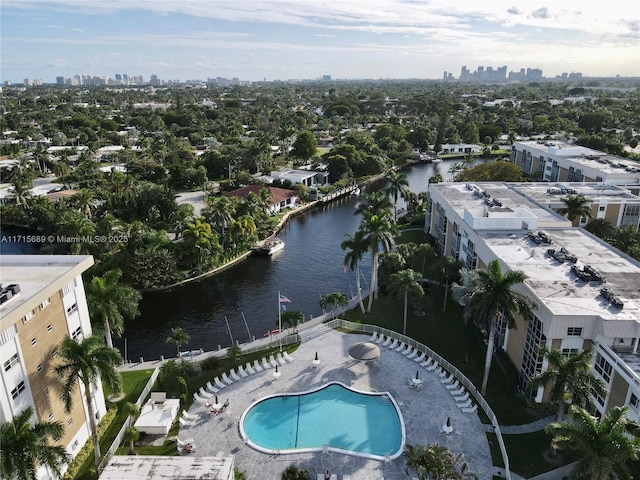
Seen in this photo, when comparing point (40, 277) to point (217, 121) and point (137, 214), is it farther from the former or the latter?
point (217, 121)

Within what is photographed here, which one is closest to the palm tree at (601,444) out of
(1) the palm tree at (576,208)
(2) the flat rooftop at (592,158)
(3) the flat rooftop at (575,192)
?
(1) the palm tree at (576,208)

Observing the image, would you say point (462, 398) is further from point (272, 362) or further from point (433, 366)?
point (272, 362)

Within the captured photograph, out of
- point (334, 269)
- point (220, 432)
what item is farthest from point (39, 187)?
point (220, 432)

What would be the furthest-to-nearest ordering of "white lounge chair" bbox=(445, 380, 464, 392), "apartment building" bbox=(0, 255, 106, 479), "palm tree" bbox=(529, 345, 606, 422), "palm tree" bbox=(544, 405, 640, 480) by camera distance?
1. "white lounge chair" bbox=(445, 380, 464, 392)
2. "palm tree" bbox=(529, 345, 606, 422)
3. "apartment building" bbox=(0, 255, 106, 479)
4. "palm tree" bbox=(544, 405, 640, 480)

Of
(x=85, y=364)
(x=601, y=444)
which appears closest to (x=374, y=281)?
(x=601, y=444)

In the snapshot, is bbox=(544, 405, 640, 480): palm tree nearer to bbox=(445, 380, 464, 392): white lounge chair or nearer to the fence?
bbox=(445, 380, 464, 392): white lounge chair

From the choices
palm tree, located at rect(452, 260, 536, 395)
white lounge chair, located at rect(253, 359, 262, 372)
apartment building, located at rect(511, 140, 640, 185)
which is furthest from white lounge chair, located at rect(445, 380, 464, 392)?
apartment building, located at rect(511, 140, 640, 185)
